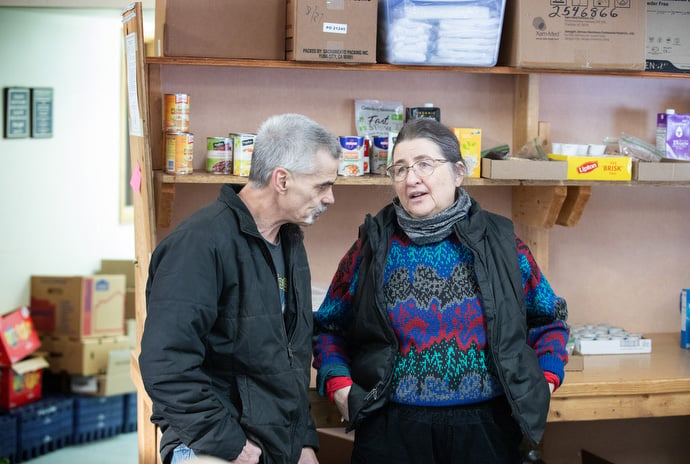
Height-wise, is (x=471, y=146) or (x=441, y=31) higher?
(x=441, y=31)

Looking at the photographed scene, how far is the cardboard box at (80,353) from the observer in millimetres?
5367

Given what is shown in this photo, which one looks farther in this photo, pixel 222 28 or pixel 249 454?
pixel 222 28

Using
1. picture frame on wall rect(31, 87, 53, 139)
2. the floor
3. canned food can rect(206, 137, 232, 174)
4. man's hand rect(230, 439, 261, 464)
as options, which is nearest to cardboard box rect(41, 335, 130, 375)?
the floor

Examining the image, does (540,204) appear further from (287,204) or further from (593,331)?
(287,204)

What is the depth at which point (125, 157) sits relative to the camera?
5930 mm

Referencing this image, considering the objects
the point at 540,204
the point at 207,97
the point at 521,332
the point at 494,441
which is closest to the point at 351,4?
the point at 207,97

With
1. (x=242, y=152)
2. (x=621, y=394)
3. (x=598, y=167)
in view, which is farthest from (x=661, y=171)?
(x=242, y=152)

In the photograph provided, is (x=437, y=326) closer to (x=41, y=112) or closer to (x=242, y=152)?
(x=242, y=152)

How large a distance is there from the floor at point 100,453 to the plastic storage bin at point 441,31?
309cm

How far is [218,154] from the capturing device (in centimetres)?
304

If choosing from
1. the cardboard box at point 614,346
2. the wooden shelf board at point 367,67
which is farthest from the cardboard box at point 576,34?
the cardboard box at point 614,346

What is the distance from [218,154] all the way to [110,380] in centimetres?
274

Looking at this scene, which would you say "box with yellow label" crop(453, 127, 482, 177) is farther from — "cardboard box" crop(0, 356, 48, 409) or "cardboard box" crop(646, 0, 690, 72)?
"cardboard box" crop(0, 356, 48, 409)

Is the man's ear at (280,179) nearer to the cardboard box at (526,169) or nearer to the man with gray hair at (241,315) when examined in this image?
the man with gray hair at (241,315)
